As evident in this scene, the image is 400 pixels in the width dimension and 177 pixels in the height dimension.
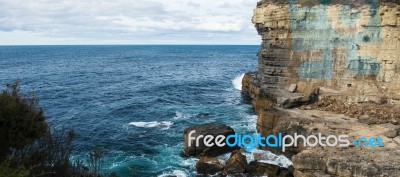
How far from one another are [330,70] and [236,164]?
61.8ft

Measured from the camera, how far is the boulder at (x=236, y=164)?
3131 cm

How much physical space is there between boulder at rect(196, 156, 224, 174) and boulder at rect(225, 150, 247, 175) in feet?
2.31

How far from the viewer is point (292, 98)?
1618 inches

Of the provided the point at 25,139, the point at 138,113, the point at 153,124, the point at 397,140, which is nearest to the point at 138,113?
the point at 138,113

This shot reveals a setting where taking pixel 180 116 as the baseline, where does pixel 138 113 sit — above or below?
above

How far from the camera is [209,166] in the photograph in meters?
32.1

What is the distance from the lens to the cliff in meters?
34.3

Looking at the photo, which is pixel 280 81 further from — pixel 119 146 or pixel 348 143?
pixel 119 146

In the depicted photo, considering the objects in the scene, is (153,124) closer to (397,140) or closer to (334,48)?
(334,48)

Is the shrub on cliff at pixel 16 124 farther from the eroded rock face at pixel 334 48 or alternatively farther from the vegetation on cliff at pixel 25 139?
the eroded rock face at pixel 334 48

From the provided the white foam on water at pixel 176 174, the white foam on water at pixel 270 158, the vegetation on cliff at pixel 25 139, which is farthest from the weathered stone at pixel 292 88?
the vegetation on cliff at pixel 25 139

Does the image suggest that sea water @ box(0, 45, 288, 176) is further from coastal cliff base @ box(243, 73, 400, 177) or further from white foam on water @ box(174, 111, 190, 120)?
coastal cliff base @ box(243, 73, 400, 177)

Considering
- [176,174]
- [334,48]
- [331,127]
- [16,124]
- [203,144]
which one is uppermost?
[334,48]

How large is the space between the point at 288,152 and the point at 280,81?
1402 centimetres
